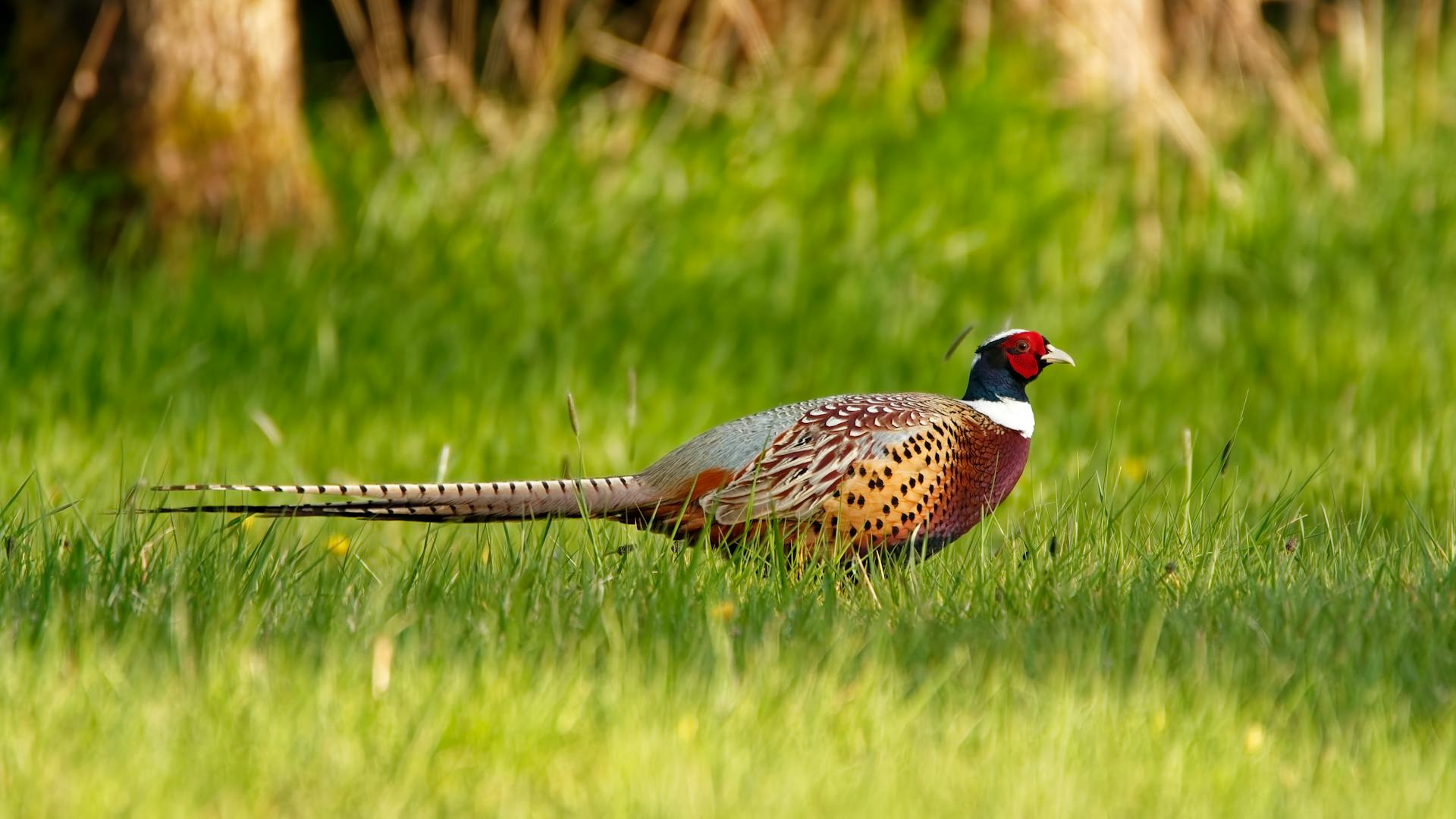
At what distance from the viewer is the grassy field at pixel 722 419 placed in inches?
108

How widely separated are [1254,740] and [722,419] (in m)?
3.56

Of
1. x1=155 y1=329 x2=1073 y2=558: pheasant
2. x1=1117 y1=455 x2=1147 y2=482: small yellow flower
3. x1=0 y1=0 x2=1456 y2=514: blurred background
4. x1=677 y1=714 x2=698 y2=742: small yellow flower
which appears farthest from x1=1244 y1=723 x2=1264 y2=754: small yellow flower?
x1=1117 y1=455 x2=1147 y2=482: small yellow flower

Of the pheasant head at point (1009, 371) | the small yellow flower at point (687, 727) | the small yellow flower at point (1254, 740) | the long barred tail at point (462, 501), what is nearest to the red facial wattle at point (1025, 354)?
the pheasant head at point (1009, 371)

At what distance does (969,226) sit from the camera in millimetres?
7438

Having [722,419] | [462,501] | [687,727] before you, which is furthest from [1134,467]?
[687,727]

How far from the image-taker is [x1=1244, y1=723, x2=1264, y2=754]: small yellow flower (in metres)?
2.88

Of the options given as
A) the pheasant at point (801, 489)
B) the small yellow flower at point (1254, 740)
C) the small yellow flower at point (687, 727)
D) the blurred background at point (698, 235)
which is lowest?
the small yellow flower at point (1254, 740)

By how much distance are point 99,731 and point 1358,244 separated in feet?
19.8

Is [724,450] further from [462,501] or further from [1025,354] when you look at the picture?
[1025,354]

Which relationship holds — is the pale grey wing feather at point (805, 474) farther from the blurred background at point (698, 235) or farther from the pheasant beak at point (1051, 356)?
the blurred background at point (698, 235)

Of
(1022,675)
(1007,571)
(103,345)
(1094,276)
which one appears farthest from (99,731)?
(1094,276)

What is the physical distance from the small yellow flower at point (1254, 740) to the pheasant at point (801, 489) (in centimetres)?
124

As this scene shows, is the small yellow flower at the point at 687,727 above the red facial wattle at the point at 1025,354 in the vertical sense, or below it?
below

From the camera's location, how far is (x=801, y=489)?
4.04 m
